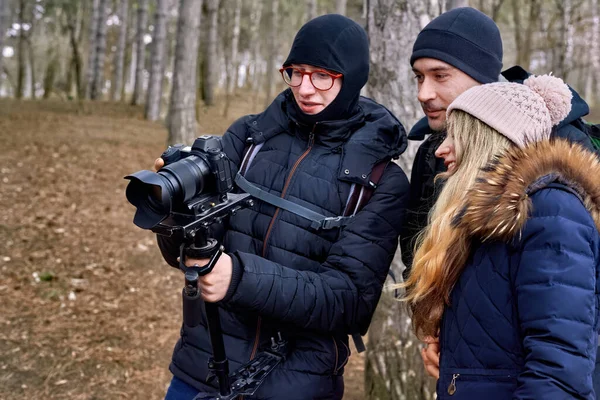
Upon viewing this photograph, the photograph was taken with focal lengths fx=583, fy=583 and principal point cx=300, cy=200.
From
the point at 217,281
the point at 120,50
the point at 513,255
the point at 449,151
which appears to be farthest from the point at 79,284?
the point at 120,50

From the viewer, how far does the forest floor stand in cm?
438

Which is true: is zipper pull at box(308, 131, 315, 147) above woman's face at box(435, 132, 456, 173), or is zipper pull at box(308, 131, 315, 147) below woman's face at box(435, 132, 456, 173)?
below

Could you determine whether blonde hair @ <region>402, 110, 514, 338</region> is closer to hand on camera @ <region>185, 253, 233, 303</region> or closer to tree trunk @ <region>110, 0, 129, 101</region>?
hand on camera @ <region>185, 253, 233, 303</region>

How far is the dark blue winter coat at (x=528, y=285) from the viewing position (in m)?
1.41

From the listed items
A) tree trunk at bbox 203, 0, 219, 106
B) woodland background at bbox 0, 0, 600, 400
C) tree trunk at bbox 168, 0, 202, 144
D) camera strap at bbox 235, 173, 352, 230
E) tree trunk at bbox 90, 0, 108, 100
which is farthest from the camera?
tree trunk at bbox 90, 0, 108, 100

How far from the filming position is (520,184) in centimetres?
156

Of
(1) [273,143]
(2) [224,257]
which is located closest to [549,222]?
(2) [224,257]

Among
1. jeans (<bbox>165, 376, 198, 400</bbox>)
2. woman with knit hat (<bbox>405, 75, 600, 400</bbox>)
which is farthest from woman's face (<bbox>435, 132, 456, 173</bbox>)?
jeans (<bbox>165, 376, 198, 400</bbox>)

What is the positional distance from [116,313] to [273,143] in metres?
3.68

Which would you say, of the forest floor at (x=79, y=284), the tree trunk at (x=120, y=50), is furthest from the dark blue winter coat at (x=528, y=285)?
the tree trunk at (x=120, y=50)

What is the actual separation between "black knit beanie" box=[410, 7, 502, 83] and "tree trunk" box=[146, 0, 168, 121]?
11.8 metres

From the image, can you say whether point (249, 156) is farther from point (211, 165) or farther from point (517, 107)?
point (517, 107)

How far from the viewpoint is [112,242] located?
6.75 metres

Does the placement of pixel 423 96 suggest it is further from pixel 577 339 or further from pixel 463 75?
pixel 577 339
